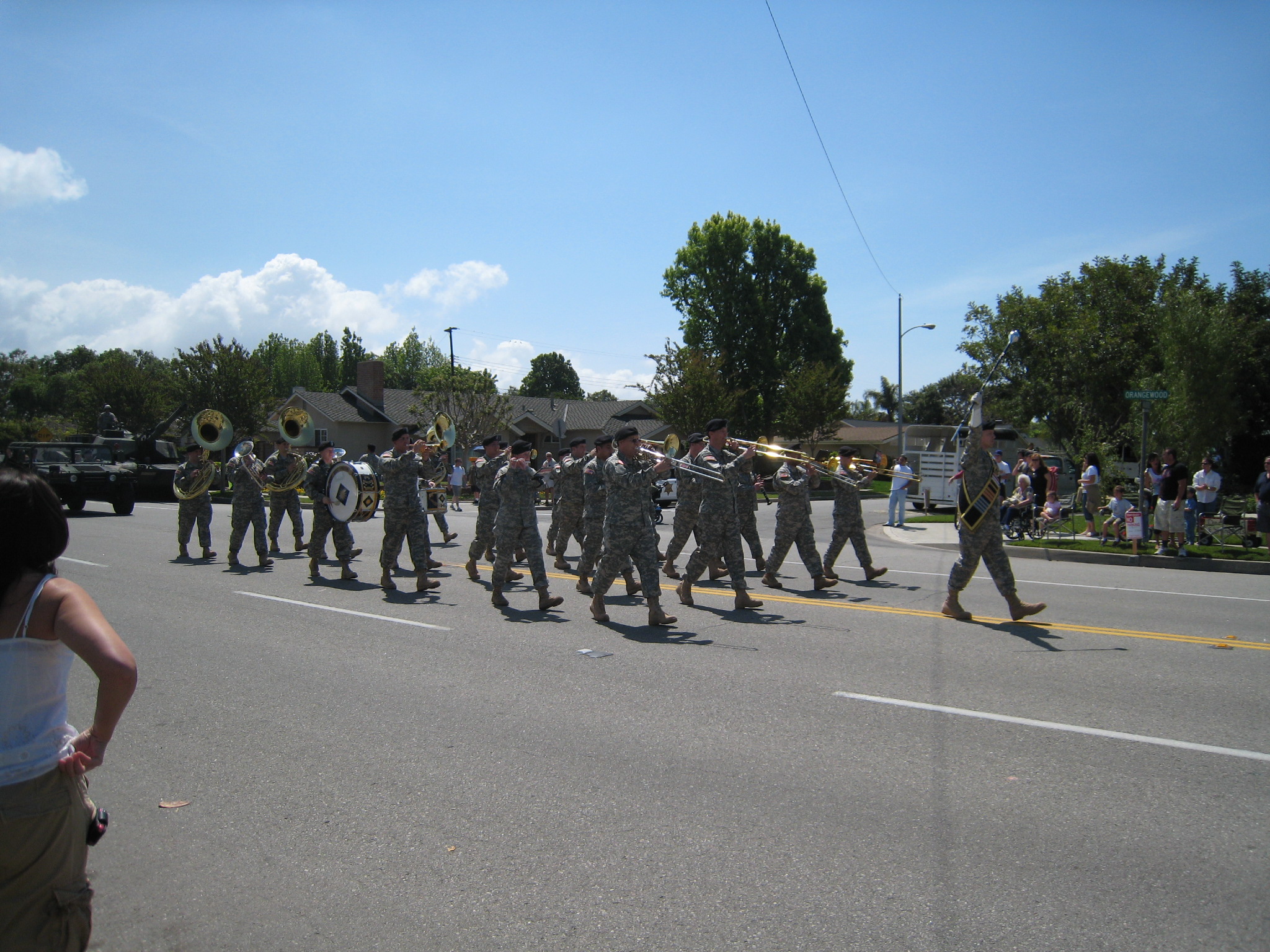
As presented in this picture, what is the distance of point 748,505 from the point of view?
11953mm

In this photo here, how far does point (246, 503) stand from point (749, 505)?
783cm

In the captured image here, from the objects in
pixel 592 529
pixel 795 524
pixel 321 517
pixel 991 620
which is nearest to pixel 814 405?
pixel 795 524

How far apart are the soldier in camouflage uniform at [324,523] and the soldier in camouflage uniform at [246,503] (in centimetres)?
151

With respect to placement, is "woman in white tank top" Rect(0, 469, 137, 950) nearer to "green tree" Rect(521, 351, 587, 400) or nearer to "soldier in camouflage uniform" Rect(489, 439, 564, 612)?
"soldier in camouflage uniform" Rect(489, 439, 564, 612)

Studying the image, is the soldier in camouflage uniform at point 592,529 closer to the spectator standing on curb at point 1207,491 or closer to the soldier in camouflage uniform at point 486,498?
the soldier in camouflage uniform at point 486,498

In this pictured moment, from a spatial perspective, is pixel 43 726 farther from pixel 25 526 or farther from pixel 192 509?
pixel 192 509

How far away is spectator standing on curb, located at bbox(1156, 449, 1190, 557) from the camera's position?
14500mm

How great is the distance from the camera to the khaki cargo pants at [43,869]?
221 cm

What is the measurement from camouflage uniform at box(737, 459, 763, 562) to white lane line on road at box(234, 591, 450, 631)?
169 inches

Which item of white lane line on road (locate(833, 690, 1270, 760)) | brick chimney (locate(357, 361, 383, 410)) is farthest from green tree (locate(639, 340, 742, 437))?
white lane line on road (locate(833, 690, 1270, 760))

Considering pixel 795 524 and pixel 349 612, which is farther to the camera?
pixel 795 524

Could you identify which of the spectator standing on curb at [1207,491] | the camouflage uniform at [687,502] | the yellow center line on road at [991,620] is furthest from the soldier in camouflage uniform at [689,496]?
the spectator standing on curb at [1207,491]

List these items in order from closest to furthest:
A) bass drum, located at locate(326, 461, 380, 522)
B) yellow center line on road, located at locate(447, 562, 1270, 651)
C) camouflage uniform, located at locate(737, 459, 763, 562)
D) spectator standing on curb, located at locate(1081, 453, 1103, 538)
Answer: yellow center line on road, located at locate(447, 562, 1270, 651) < camouflage uniform, located at locate(737, 459, 763, 562) < bass drum, located at locate(326, 461, 380, 522) < spectator standing on curb, located at locate(1081, 453, 1103, 538)

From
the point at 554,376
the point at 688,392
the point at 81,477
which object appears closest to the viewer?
the point at 81,477
